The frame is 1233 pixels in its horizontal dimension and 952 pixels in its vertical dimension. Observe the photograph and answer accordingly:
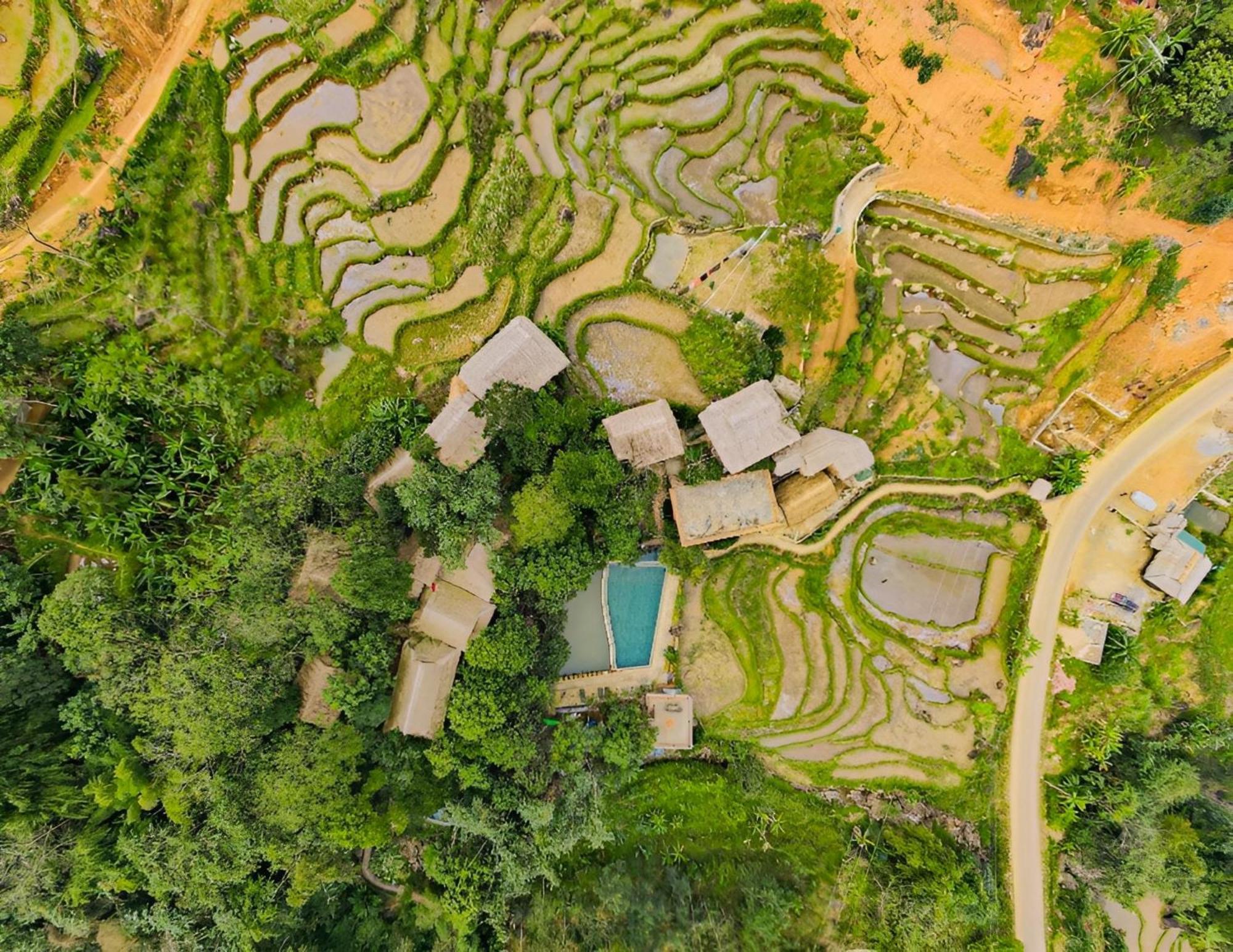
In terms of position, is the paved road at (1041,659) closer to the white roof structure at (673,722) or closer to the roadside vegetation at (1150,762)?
the roadside vegetation at (1150,762)

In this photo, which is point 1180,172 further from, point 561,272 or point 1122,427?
point 561,272

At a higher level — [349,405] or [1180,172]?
[1180,172]

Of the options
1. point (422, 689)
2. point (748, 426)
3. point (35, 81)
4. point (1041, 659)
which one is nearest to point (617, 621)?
point (422, 689)

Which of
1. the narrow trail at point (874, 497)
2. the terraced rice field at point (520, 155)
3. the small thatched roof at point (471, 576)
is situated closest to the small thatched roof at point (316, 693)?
the small thatched roof at point (471, 576)

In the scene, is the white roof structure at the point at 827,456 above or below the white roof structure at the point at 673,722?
above

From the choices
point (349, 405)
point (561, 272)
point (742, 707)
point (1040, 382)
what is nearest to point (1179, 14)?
point (1040, 382)

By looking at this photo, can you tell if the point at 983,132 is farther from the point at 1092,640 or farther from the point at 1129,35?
the point at 1092,640
